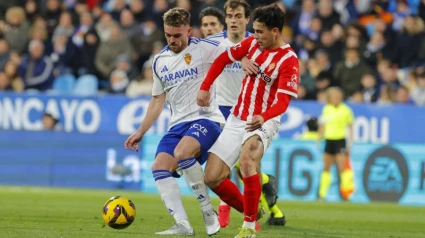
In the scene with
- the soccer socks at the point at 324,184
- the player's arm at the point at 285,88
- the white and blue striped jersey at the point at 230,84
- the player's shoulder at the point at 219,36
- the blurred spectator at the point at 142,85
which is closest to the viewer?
the player's arm at the point at 285,88

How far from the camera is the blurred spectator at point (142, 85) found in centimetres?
2190

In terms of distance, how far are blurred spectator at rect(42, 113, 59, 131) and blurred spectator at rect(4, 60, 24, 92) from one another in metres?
1.99

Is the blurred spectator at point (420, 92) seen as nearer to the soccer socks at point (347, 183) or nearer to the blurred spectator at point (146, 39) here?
the soccer socks at point (347, 183)

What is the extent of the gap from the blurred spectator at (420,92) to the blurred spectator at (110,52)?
21.4 feet

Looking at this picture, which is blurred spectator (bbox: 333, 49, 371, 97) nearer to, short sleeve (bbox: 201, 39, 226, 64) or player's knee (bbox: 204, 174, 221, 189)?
short sleeve (bbox: 201, 39, 226, 64)

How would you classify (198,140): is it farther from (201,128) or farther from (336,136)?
(336,136)

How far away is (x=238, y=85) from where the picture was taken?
1201cm

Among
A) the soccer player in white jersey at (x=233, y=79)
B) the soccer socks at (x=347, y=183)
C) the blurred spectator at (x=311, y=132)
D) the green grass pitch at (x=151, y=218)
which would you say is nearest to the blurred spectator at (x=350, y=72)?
the blurred spectator at (x=311, y=132)

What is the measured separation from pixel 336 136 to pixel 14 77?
7329mm

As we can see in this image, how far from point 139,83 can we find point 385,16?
19.1 ft

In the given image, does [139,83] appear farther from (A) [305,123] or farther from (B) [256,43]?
(B) [256,43]

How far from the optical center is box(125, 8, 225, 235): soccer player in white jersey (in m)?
10.2

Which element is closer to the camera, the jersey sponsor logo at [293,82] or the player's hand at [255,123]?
the player's hand at [255,123]

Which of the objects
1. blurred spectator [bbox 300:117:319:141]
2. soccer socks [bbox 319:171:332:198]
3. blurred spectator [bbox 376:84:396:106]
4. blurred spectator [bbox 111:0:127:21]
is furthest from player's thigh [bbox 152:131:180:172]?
blurred spectator [bbox 111:0:127:21]
